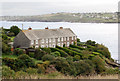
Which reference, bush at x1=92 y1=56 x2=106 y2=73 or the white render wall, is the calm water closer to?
the white render wall

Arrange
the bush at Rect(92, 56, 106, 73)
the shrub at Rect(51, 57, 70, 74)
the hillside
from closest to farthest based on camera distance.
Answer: the shrub at Rect(51, 57, 70, 74) → the bush at Rect(92, 56, 106, 73) → the hillside

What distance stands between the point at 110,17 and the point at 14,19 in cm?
3359

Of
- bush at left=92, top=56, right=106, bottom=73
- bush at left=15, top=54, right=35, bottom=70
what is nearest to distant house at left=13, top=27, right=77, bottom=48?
bush at left=15, top=54, right=35, bottom=70

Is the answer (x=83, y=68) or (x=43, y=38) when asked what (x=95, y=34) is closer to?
(x=43, y=38)

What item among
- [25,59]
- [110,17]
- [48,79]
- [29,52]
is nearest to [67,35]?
[29,52]

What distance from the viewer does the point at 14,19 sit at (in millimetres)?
72312

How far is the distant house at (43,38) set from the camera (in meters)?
23.7

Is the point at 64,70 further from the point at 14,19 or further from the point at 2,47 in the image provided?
the point at 14,19

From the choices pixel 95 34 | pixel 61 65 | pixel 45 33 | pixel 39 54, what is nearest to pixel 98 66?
pixel 61 65

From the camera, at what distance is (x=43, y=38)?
24750mm

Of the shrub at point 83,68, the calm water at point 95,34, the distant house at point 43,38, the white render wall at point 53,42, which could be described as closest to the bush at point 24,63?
the shrub at point 83,68

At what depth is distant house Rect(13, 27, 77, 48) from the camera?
23.7m

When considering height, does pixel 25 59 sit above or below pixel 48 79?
below

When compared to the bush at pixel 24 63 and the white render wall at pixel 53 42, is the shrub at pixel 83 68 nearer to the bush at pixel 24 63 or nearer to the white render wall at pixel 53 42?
the bush at pixel 24 63
